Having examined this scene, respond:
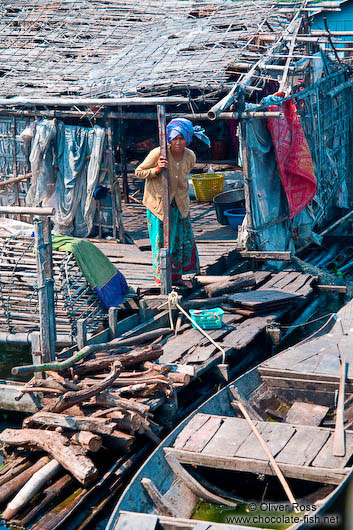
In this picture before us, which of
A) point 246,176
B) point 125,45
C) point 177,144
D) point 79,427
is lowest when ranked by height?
point 79,427

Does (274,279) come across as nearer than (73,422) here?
No

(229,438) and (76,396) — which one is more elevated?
(76,396)

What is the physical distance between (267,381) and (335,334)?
4.11ft

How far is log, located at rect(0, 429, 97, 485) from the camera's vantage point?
5.98m

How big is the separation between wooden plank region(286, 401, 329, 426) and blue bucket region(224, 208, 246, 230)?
4.96 metres

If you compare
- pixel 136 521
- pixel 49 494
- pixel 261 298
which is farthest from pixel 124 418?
pixel 261 298

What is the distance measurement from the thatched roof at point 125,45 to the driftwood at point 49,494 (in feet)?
20.3

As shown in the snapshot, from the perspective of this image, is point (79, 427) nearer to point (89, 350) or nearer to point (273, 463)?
point (89, 350)

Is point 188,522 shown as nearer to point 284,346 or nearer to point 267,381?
point 267,381

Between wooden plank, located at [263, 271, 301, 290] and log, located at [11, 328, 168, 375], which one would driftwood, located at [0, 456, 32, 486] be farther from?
wooden plank, located at [263, 271, 301, 290]

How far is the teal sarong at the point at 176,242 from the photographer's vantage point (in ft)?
29.0

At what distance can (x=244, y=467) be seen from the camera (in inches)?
233

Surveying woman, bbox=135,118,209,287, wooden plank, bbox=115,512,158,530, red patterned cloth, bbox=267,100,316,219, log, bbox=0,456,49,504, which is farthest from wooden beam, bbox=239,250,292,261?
wooden plank, bbox=115,512,158,530

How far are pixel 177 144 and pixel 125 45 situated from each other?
238 inches
